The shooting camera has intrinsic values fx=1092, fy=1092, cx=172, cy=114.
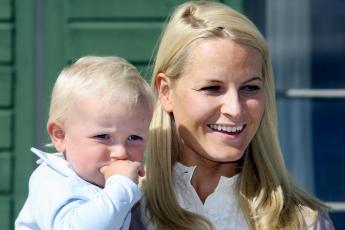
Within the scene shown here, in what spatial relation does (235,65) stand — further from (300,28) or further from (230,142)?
(300,28)

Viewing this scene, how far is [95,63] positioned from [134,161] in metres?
0.26

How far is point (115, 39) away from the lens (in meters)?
4.68

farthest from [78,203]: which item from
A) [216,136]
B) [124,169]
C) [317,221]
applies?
[317,221]

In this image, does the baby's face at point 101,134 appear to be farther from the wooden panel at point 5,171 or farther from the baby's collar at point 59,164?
the wooden panel at point 5,171

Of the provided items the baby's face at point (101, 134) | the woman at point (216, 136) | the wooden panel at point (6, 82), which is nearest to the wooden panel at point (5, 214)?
the wooden panel at point (6, 82)

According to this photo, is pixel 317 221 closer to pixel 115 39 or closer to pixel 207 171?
pixel 207 171

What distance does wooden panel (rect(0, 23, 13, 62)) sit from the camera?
15.3ft

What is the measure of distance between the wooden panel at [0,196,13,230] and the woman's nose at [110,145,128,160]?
2.27 meters

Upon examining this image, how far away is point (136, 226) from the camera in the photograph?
8.89 feet

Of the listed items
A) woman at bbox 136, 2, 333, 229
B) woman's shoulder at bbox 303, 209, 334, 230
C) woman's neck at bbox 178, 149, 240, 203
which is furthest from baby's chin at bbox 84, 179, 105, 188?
woman's shoulder at bbox 303, 209, 334, 230

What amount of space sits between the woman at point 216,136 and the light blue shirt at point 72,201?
0.26 m

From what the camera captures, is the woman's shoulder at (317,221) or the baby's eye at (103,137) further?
the woman's shoulder at (317,221)

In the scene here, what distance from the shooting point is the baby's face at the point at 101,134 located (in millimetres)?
2492

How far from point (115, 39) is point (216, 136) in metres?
2.08
